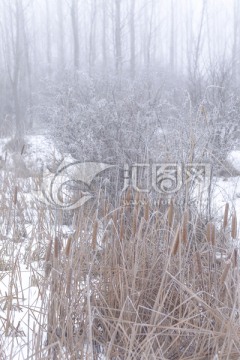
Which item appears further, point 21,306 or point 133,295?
point 21,306

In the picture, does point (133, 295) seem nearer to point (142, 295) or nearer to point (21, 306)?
point (142, 295)

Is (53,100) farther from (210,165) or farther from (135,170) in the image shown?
(210,165)

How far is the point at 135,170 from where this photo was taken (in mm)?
3129

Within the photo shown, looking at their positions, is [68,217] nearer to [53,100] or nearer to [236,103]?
[53,100]

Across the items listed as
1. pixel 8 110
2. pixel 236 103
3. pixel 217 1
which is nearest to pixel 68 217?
pixel 236 103

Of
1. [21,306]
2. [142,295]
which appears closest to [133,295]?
[142,295]

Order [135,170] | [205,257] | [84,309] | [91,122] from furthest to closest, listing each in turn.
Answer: [91,122]
[135,170]
[205,257]
[84,309]

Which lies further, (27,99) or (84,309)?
(27,99)

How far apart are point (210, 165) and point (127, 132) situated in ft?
3.99

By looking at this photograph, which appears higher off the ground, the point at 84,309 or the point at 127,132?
the point at 127,132

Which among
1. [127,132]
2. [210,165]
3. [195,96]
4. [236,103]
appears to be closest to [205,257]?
[210,165]

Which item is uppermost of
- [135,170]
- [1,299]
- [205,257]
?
[135,170]

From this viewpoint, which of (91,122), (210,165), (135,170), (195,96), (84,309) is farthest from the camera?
(195,96)

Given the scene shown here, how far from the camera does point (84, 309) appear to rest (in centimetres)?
151
